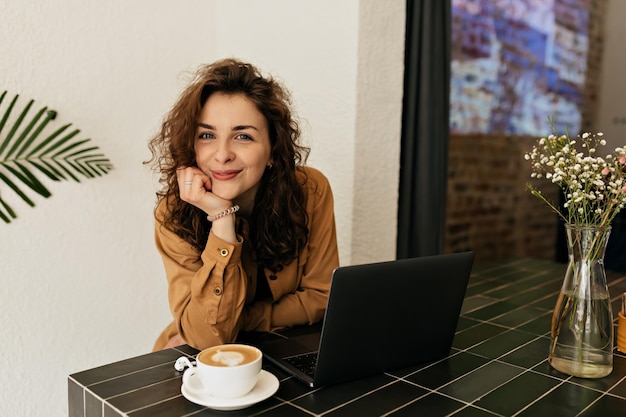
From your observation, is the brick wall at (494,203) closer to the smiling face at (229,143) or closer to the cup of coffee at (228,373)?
the smiling face at (229,143)

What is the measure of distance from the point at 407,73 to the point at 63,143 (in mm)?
1267

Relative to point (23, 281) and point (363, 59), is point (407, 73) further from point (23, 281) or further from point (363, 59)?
point (23, 281)

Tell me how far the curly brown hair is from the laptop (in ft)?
1.21

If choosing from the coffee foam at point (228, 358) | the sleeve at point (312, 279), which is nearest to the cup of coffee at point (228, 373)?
the coffee foam at point (228, 358)

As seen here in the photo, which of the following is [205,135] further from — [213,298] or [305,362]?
[305,362]

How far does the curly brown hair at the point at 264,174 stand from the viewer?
1429 mm

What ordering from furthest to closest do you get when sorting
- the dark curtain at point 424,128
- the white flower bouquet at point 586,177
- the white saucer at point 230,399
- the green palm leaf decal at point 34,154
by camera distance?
1. the dark curtain at point 424,128
2. the green palm leaf decal at point 34,154
3. the white flower bouquet at point 586,177
4. the white saucer at point 230,399

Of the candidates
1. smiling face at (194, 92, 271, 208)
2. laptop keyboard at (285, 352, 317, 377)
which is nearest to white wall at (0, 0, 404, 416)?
smiling face at (194, 92, 271, 208)

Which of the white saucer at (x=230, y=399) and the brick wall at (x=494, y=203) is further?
the brick wall at (x=494, y=203)

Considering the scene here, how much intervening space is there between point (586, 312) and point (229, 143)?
2.82 feet

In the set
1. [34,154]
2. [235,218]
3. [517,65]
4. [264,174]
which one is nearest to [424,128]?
[264,174]

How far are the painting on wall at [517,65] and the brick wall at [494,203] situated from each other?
11 cm

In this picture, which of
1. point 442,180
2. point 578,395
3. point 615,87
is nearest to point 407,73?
point 442,180

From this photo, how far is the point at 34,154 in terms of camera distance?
202 cm
